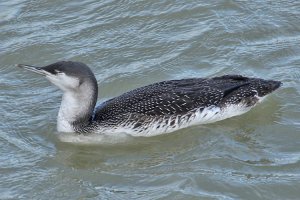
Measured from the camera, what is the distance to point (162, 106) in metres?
11.0

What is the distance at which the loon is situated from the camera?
10812 millimetres

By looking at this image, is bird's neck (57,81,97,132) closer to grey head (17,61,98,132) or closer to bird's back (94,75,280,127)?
grey head (17,61,98,132)

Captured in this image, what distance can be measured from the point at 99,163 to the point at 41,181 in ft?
2.81

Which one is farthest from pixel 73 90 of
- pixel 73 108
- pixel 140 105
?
pixel 140 105

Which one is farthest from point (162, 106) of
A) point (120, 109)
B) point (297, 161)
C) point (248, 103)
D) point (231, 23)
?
point (231, 23)

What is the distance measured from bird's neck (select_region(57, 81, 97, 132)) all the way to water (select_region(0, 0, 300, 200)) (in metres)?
0.27

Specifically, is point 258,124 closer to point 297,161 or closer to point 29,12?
point 297,161

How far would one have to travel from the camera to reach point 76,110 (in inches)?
436

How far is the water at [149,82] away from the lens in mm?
9672

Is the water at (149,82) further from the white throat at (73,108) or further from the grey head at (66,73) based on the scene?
the grey head at (66,73)

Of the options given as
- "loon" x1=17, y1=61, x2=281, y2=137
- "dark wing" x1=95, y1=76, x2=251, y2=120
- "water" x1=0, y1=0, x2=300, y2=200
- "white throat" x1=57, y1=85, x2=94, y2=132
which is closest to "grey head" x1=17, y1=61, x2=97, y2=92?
"loon" x1=17, y1=61, x2=281, y2=137

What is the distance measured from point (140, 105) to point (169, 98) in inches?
15.4

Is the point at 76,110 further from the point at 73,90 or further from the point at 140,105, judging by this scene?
the point at 140,105

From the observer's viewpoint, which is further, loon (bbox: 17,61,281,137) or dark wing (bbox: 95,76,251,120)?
dark wing (bbox: 95,76,251,120)
